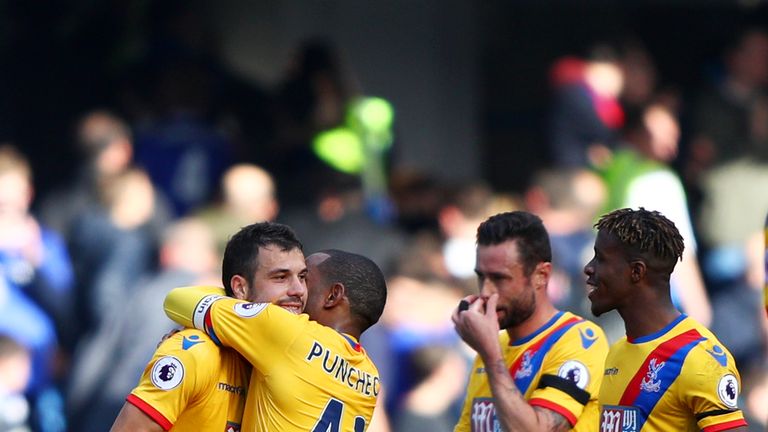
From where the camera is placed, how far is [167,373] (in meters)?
4.89

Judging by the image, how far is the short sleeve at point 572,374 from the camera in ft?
18.1

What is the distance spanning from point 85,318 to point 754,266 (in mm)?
5146

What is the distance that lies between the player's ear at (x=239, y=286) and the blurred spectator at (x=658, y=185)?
16.8 ft

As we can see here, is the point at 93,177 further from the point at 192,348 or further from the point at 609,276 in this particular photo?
the point at 609,276

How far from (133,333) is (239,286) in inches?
244

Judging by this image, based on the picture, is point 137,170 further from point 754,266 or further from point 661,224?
point 661,224

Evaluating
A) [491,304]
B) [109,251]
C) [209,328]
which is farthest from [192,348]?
[109,251]

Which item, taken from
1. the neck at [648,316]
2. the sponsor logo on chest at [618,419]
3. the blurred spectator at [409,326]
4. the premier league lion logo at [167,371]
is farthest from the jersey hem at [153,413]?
the blurred spectator at [409,326]

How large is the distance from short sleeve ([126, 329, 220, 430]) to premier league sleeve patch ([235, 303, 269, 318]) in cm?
16

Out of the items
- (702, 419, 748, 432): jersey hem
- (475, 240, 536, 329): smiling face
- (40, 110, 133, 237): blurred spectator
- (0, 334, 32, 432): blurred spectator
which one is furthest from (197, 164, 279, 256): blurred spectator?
(702, 419, 748, 432): jersey hem

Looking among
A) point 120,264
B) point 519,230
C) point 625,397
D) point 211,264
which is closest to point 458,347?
point 211,264

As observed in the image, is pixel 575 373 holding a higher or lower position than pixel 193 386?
higher

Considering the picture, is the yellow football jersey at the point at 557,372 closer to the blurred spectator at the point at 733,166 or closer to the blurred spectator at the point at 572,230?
the blurred spectator at the point at 572,230

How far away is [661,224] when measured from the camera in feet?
17.0
